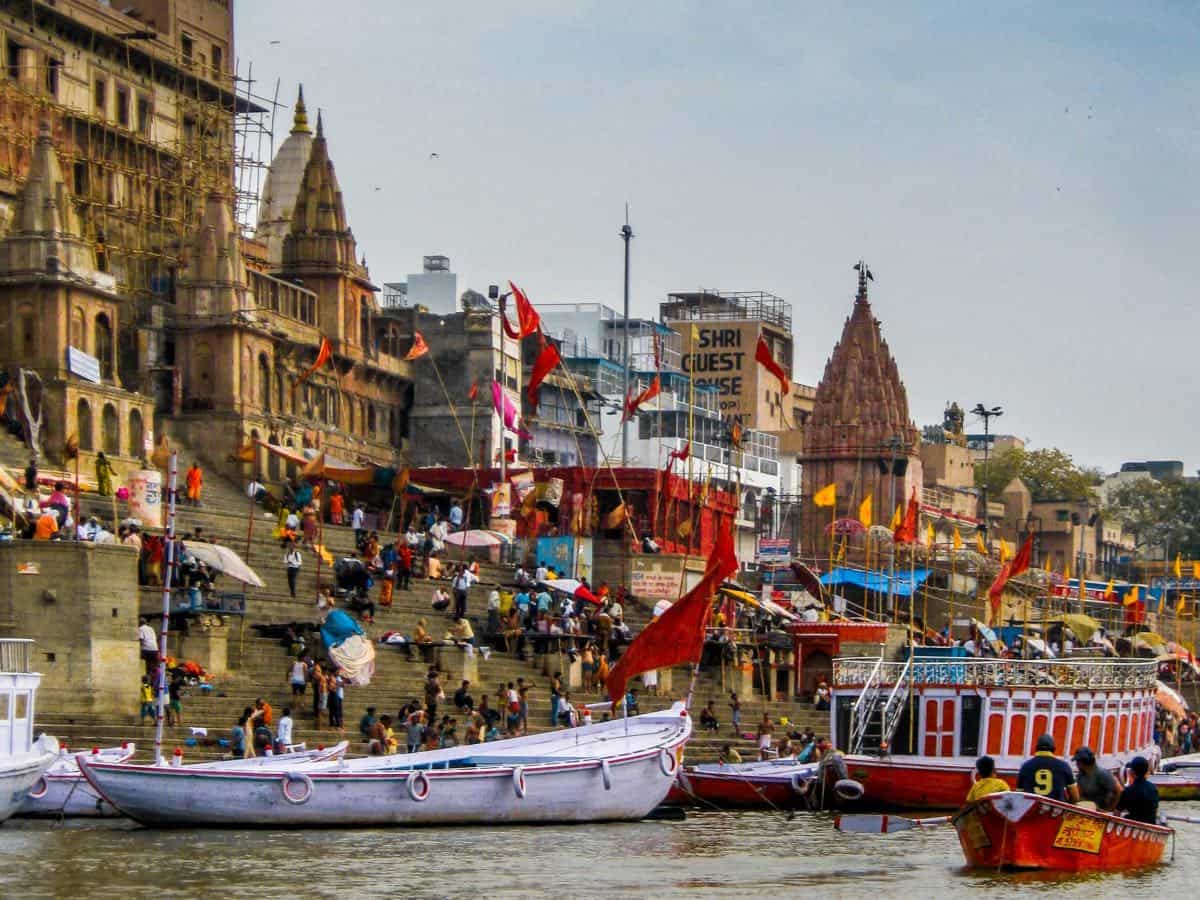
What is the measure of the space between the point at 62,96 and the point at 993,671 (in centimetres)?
3123

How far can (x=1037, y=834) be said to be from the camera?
3088cm

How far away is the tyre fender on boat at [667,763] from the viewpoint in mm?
38750

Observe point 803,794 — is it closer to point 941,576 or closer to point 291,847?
point 291,847

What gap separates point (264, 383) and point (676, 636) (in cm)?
2522

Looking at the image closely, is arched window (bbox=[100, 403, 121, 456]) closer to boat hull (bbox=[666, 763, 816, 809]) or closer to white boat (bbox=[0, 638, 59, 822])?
boat hull (bbox=[666, 763, 816, 809])

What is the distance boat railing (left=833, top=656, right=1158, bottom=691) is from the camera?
4403 centimetres

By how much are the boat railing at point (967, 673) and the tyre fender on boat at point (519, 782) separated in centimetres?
842

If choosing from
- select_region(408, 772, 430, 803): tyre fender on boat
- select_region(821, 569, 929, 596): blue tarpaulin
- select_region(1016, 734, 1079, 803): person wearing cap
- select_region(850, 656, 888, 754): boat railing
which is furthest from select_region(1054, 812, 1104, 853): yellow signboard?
select_region(821, 569, 929, 596): blue tarpaulin

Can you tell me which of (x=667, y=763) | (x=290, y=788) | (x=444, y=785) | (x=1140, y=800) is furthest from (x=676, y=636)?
(x=1140, y=800)

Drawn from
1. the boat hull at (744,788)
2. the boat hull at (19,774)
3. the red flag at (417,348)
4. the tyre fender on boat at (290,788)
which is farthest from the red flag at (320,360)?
the boat hull at (19,774)

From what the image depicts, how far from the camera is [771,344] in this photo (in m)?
107

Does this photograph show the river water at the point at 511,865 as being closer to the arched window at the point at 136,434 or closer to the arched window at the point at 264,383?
the arched window at the point at 136,434

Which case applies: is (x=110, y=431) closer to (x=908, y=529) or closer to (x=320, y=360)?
(x=320, y=360)

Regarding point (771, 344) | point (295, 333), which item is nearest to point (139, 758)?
point (295, 333)
